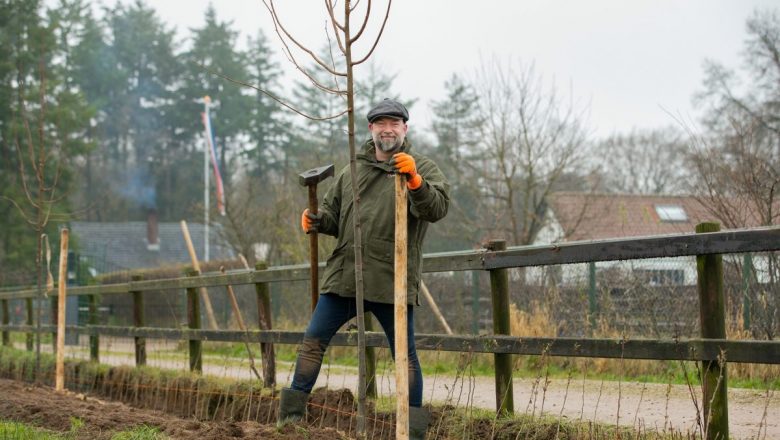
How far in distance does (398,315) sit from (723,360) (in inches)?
61.2

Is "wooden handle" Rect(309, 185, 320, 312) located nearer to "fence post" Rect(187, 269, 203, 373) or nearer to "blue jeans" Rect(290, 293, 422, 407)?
"blue jeans" Rect(290, 293, 422, 407)

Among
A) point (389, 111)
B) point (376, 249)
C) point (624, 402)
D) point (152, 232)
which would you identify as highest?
point (152, 232)

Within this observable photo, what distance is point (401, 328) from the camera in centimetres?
365

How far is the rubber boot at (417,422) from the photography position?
185 inches

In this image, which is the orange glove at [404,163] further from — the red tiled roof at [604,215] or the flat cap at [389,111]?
the red tiled roof at [604,215]

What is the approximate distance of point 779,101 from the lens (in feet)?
91.8

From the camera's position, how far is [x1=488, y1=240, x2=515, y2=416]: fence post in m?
5.31

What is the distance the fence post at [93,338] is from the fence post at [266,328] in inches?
142

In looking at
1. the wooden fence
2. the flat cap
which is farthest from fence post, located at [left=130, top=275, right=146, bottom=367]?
the flat cap

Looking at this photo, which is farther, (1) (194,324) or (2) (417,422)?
(1) (194,324)

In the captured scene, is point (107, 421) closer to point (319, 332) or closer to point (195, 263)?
point (319, 332)

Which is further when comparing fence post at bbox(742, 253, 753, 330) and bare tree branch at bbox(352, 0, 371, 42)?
fence post at bbox(742, 253, 753, 330)

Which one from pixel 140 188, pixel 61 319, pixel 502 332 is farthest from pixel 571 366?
pixel 140 188

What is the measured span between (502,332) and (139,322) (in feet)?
18.7
